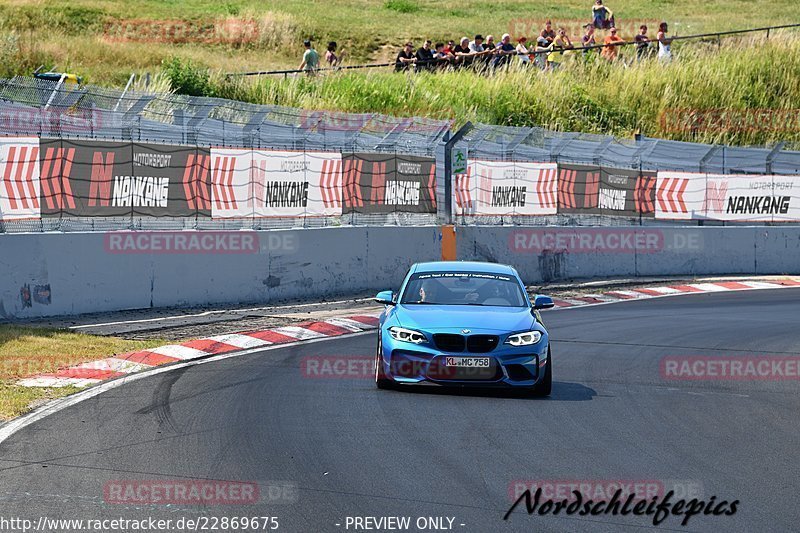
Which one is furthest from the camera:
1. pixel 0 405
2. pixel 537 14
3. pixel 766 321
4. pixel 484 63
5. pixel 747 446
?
pixel 537 14

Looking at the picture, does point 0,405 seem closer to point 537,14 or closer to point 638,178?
point 638,178

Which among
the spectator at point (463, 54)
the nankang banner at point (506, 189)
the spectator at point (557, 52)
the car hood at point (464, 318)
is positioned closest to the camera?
the car hood at point (464, 318)

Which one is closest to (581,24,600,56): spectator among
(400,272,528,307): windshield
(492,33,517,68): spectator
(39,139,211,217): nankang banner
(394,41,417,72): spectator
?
(492,33,517,68): spectator

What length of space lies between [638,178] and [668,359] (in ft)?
43.1

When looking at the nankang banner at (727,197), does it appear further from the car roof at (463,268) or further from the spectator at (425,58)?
the car roof at (463,268)

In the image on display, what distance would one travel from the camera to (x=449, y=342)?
37.3ft

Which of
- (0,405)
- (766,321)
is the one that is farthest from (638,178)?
(0,405)

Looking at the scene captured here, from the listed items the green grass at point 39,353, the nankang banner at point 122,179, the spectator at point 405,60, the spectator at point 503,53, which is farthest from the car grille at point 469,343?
→ the spectator at point 503,53

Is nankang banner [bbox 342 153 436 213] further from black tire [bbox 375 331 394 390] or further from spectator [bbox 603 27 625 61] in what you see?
spectator [bbox 603 27 625 61]

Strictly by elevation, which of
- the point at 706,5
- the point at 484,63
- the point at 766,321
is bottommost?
the point at 766,321

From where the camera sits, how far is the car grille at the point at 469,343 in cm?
1134

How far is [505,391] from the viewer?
11.9 metres
